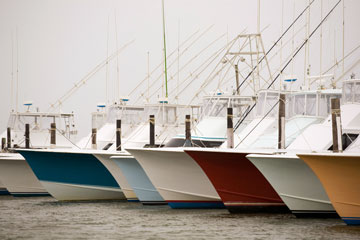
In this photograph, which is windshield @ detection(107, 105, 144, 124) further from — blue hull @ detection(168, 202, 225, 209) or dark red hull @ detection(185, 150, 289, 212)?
dark red hull @ detection(185, 150, 289, 212)

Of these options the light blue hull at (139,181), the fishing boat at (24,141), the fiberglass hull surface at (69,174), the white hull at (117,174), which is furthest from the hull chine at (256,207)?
the fishing boat at (24,141)

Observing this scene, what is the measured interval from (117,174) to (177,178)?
162 inches

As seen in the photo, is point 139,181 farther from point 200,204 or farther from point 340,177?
point 340,177

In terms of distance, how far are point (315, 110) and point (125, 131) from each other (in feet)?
39.0

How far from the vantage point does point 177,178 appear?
22859 mm

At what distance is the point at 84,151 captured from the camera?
26453 mm

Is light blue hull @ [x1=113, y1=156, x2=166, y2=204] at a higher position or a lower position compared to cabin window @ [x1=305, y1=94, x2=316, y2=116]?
lower

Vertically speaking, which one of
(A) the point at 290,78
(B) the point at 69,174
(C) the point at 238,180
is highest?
(A) the point at 290,78

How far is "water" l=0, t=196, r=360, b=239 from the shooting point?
57.2 ft

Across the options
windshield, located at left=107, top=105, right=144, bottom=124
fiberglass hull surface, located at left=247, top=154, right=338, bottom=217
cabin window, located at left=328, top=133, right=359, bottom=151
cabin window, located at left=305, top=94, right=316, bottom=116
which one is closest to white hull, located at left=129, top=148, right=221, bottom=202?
fiberglass hull surface, located at left=247, top=154, right=338, bottom=217

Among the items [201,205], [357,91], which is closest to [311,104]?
[357,91]

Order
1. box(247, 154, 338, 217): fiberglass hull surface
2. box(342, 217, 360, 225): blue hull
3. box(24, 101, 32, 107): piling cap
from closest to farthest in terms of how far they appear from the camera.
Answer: box(342, 217, 360, 225): blue hull < box(247, 154, 338, 217): fiberglass hull surface < box(24, 101, 32, 107): piling cap

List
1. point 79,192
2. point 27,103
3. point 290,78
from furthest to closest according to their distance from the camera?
point 27,103 → point 290,78 → point 79,192

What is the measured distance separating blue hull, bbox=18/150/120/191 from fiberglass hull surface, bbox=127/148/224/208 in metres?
3.98
